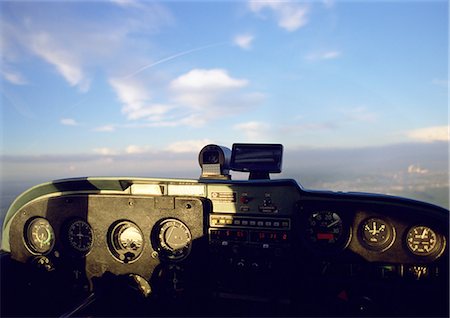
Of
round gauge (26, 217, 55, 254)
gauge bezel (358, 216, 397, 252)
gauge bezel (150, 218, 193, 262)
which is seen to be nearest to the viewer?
gauge bezel (358, 216, 397, 252)

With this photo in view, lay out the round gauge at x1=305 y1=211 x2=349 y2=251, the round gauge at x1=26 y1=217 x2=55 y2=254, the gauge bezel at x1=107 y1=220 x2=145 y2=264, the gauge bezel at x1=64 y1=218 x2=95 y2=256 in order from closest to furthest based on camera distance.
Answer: the round gauge at x1=305 y1=211 x2=349 y2=251, the gauge bezel at x1=107 y1=220 x2=145 y2=264, the gauge bezel at x1=64 y1=218 x2=95 y2=256, the round gauge at x1=26 y1=217 x2=55 y2=254

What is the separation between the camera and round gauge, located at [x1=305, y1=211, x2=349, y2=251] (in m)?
2.96

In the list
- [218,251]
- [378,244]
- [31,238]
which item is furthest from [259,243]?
[31,238]

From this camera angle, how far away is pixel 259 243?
9.89 feet

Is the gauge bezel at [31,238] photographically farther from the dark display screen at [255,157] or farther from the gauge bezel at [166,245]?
the dark display screen at [255,157]

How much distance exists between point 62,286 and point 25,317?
19.4 inches

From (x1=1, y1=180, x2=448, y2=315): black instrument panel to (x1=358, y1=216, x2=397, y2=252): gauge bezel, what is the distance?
1 cm

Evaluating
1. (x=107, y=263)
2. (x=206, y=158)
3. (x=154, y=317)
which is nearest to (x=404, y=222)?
(x=206, y=158)

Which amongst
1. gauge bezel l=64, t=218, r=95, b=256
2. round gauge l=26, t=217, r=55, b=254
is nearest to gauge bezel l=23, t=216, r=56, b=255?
round gauge l=26, t=217, r=55, b=254

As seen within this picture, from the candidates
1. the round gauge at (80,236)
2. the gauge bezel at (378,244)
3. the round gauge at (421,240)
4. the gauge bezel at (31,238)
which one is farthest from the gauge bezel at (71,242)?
the round gauge at (421,240)

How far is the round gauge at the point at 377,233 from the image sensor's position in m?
2.86

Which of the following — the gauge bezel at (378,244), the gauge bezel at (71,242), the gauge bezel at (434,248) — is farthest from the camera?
the gauge bezel at (71,242)

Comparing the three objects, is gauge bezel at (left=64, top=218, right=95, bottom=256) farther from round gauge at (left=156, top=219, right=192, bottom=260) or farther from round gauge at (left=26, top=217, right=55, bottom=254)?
round gauge at (left=156, top=219, right=192, bottom=260)

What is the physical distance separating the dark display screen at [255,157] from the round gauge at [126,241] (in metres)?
1.53
